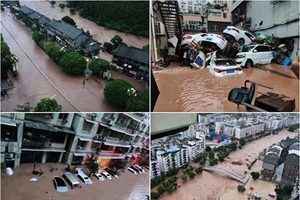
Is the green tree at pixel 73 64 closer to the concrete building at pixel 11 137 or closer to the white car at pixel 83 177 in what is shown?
the concrete building at pixel 11 137

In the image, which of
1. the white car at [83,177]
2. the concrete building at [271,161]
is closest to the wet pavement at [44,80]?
the white car at [83,177]

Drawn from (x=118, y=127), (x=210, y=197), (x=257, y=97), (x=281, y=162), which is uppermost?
(x=257, y=97)

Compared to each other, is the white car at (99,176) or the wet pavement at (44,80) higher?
the wet pavement at (44,80)

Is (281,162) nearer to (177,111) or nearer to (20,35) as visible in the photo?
(177,111)

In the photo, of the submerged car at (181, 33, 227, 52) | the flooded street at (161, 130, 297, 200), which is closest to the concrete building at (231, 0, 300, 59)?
the submerged car at (181, 33, 227, 52)

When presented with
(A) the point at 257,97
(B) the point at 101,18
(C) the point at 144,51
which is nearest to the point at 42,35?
(B) the point at 101,18
